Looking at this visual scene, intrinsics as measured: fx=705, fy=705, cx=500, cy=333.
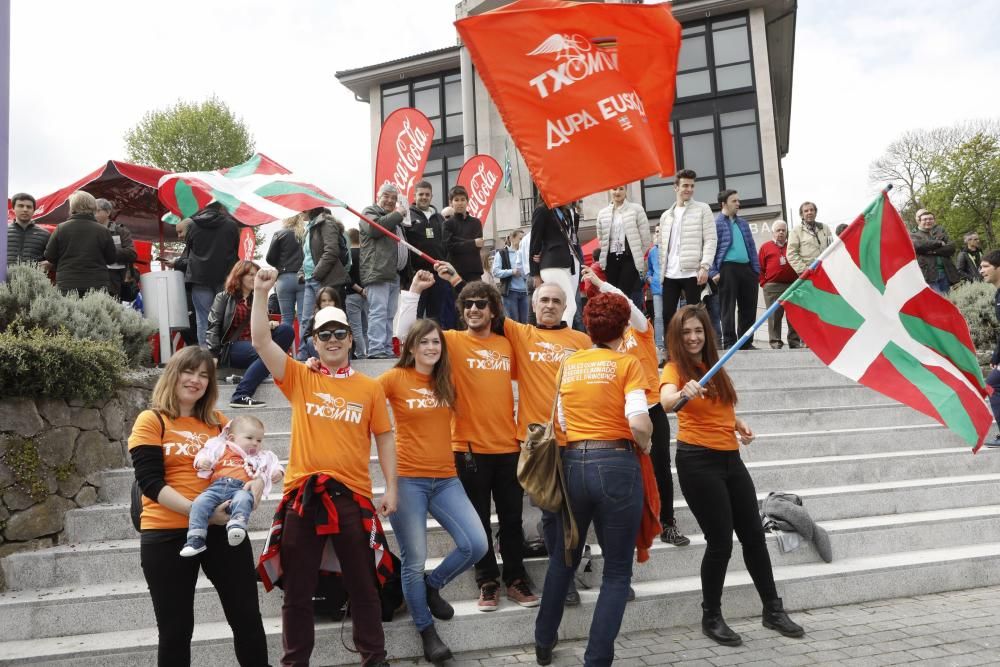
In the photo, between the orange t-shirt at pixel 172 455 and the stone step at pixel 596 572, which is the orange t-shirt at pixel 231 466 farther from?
the stone step at pixel 596 572

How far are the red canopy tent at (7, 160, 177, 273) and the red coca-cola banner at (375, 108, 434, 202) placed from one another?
3508 millimetres

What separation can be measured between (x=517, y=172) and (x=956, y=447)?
21.9 m

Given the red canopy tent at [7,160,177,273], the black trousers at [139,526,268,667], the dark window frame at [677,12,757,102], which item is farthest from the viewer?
the dark window frame at [677,12,757,102]

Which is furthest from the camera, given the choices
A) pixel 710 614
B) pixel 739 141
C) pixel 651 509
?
pixel 739 141

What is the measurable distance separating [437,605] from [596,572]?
3.91 ft

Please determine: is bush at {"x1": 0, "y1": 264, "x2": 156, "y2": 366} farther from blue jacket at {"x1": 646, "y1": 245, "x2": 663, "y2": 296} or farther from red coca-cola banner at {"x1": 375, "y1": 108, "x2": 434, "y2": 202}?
blue jacket at {"x1": 646, "y1": 245, "x2": 663, "y2": 296}

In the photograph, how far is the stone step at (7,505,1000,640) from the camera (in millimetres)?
4191

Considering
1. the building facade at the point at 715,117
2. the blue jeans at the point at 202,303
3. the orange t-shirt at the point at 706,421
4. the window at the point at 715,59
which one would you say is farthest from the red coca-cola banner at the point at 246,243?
the window at the point at 715,59

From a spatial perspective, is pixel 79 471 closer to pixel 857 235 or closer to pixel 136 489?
pixel 136 489

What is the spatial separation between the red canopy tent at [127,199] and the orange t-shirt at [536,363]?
8.04 metres

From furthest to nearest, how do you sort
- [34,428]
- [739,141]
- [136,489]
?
[739,141], [34,428], [136,489]

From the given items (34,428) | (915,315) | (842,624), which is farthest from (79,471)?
(915,315)

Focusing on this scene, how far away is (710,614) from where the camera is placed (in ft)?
14.4

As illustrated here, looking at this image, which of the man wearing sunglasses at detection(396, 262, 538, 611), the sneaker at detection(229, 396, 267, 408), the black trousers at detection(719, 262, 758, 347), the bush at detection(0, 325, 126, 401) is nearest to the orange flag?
the man wearing sunglasses at detection(396, 262, 538, 611)
